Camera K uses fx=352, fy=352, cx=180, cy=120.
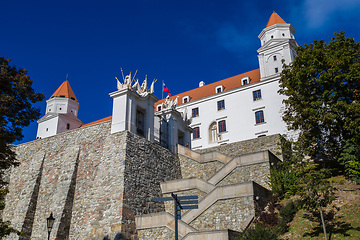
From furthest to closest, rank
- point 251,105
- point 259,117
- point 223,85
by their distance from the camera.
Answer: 1. point 223,85
2. point 251,105
3. point 259,117

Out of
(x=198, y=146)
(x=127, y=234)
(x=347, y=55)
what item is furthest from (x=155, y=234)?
(x=198, y=146)

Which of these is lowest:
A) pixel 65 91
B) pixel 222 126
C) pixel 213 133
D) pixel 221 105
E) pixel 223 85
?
pixel 213 133

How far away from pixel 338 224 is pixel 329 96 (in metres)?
9.10

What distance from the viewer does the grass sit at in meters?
14.4

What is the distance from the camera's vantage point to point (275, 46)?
42.2m

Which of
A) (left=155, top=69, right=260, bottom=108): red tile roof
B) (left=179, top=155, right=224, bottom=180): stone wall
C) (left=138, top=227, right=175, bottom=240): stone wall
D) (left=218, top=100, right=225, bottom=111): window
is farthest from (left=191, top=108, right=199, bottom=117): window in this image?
(left=138, top=227, right=175, bottom=240): stone wall

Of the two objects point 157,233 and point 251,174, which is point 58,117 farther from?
point 251,174

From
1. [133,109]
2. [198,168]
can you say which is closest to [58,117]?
[133,109]

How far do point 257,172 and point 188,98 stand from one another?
27187mm

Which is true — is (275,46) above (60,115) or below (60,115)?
above

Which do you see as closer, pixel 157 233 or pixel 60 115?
pixel 157 233

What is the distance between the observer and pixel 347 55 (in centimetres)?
2144

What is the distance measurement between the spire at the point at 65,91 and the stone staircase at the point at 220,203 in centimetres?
3172

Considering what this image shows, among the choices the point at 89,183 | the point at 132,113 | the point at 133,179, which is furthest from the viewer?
the point at 132,113
